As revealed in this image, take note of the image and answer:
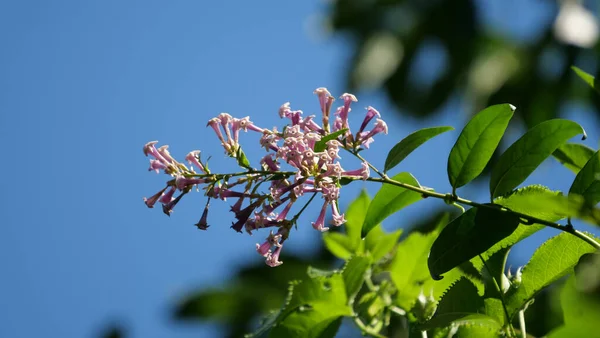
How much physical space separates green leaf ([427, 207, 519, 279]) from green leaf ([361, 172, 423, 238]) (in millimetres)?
194

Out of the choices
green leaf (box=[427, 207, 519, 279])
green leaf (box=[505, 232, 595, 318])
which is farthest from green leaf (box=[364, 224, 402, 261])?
green leaf (box=[427, 207, 519, 279])

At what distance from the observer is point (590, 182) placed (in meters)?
1.77

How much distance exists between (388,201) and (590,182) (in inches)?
17.0

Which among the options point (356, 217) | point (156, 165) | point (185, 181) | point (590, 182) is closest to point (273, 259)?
point (185, 181)

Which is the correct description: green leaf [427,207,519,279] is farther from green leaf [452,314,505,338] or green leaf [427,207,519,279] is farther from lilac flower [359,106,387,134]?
lilac flower [359,106,387,134]

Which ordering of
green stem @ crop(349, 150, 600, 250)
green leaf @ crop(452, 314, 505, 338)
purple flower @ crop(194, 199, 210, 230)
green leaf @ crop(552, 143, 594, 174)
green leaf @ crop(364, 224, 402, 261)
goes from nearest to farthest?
green stem @ crop(349, 150, 600, 250), green leaf @ crop(452, 314, 505, 338), purple flower @ crop(194, 199, 210, 230), green leaf @ crop(552, 143, 594, 174), green leaf @ crop(364, 224, 402, 261)

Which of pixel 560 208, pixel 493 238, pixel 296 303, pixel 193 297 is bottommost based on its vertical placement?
pixel 193 297

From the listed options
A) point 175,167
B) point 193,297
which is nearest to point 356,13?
point 193,297

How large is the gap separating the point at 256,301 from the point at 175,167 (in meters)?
6.55

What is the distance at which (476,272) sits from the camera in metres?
1.99

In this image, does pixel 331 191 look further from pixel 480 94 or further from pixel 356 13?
pixel 356 13

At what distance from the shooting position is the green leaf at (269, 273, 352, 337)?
2.02m

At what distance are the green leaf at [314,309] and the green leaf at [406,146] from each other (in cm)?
35

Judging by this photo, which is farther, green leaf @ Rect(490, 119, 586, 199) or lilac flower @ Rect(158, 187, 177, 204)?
lilac flower @ Rect(158, 187, 177, 204)
